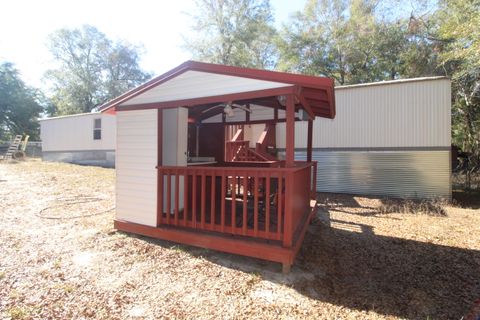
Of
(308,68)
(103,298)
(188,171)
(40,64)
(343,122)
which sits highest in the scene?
(40,64)

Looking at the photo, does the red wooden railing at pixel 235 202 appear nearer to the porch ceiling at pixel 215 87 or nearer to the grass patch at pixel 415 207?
the porch ceiling at pixel 215 87

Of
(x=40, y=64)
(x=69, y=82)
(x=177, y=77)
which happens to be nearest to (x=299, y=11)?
(x=177, y=77)

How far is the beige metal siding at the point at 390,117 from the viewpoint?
7.14 metres

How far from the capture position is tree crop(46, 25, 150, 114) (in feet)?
80.9

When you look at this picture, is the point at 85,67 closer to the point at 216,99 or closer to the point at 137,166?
the point at 137,166

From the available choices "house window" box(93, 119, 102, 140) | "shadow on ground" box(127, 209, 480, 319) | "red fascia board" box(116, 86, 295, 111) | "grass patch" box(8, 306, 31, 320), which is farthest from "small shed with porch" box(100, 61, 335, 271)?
"house window" box(93, 119, 102, 140)

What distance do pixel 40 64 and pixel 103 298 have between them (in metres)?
30.5

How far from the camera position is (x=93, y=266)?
3178 mm

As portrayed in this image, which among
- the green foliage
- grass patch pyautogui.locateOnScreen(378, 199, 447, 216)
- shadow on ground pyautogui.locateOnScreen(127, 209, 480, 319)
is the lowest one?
shadow on ground pyautogui.locateOnScreen(127, 209, 480, 319)

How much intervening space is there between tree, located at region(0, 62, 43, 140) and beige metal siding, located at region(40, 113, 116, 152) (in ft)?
36.5

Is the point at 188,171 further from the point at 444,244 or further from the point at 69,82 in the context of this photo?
the point at 69,82

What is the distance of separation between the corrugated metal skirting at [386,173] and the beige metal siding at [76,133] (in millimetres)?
9981

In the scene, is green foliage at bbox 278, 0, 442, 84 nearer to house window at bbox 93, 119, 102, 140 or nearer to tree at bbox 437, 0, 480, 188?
tree at bbox 437, 0, 480, 188

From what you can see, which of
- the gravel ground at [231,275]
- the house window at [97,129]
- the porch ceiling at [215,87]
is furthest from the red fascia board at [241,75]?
the house window at [97,129]
